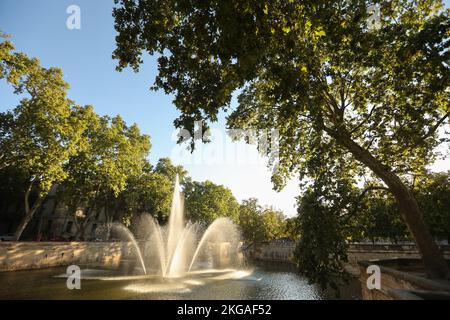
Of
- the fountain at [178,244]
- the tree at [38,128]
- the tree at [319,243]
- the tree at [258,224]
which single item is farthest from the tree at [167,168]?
the tree at [319,243]

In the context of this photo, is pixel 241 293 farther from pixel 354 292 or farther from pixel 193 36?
pixel 193 36

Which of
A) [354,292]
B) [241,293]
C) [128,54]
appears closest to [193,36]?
[128,54]

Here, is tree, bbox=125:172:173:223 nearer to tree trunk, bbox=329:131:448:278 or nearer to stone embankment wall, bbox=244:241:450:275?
A: stone embankment wall, bbox=244:241:450:275

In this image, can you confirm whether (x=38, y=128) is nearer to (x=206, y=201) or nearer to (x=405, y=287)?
(x=405, y=287)

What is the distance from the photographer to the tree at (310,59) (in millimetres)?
7203

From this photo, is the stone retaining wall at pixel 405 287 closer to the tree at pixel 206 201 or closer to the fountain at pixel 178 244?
the fountain at pixel 178 244

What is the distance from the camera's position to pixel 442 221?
26.6 m

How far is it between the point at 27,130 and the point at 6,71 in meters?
4.61

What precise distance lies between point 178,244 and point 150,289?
10679 millimetres

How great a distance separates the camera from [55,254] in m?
27.9

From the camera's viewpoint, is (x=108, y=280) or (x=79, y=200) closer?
(x=108, y=280)

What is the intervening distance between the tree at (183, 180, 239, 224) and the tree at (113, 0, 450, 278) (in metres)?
43.5

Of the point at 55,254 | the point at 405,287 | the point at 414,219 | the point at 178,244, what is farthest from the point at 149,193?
the point at 405,287

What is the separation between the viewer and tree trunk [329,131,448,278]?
9703 mm
